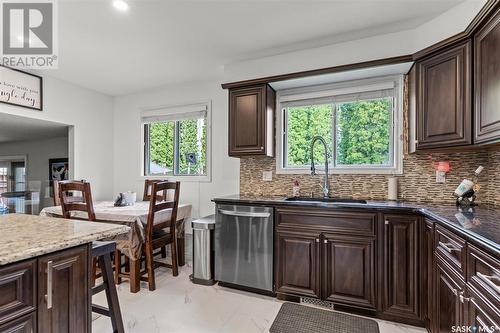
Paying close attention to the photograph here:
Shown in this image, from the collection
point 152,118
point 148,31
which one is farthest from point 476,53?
point 152,118

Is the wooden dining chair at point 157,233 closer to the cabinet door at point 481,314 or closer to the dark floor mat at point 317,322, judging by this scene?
the dark floor mat at point 317,322

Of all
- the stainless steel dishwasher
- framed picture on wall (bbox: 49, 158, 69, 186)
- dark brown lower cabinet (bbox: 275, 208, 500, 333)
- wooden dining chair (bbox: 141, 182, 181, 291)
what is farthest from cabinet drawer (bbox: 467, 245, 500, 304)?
framed picture on wall (bbox: 49, 158, 69, 186)

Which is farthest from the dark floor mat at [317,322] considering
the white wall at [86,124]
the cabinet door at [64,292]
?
the white wall at [86,124]

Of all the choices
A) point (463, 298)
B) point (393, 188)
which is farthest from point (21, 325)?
point (393, 188)

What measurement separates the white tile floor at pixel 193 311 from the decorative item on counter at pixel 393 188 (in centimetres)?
112

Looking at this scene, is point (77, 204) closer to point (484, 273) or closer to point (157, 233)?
point (157, 233)

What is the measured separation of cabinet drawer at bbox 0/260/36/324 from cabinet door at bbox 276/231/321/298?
185 cm

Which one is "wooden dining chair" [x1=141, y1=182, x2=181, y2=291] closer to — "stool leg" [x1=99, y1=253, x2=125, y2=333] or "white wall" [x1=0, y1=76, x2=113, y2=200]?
"stool leg" [x1=99, y1=253, x2=125, y2=333]

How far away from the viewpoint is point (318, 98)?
3051mm

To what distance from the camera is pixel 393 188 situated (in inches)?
102

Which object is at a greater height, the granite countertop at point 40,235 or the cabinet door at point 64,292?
the granite countertop at point 40,235

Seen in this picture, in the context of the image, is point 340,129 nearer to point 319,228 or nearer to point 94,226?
point 319,228

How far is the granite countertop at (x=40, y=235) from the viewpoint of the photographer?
100cm

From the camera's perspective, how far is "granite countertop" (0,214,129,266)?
997 mm
